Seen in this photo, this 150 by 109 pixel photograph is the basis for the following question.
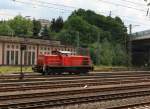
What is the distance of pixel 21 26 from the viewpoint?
142125mm

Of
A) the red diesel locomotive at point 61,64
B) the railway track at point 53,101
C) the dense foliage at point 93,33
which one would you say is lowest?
the railway track at point 53,101

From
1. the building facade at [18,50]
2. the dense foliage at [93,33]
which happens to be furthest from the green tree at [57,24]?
the building facade at [18,50]

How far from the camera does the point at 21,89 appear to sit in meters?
24.4

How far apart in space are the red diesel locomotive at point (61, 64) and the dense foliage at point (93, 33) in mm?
42205

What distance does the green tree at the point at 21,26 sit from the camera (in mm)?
140125

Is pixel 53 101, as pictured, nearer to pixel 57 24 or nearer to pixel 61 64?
pixel 61 64

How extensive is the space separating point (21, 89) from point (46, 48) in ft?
195

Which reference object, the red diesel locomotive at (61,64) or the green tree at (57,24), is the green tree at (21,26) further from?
the red diesel locomotive at (61,64)

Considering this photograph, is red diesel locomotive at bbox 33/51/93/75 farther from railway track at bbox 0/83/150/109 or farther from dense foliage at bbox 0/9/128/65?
dense foliage at bbox 0/9/128/65

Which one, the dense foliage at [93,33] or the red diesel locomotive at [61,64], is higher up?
the dense foliage at [93,33]

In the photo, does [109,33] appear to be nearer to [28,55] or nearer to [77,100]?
[28,55]

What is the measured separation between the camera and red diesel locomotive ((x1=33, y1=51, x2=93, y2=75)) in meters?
43.8

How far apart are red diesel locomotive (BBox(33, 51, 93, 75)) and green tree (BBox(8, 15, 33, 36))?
94.0 meters

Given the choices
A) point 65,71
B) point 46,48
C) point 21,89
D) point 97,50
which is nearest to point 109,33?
point 97,50
